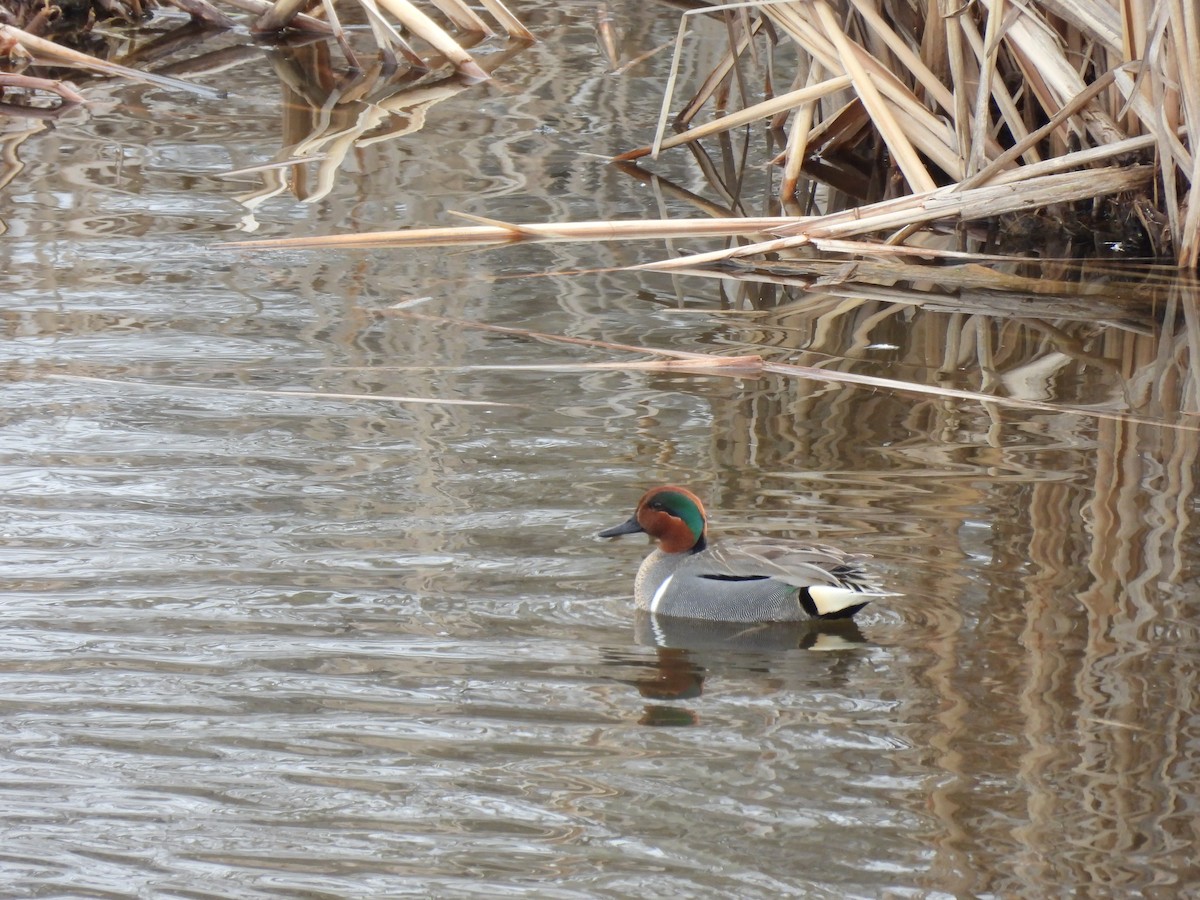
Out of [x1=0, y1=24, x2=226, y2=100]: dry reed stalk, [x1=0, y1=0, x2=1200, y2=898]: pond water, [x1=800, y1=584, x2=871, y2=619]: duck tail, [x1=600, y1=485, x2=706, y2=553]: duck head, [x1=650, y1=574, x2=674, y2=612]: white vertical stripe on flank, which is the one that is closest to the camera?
[x1=0, y1=0, x2=1200, y2=898]: pond water

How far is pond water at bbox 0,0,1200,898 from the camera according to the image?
11.4ft

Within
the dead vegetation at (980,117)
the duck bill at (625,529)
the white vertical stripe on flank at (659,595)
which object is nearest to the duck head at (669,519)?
the duck bill at (625,529)

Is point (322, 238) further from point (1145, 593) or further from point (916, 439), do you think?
point (1145, 593)

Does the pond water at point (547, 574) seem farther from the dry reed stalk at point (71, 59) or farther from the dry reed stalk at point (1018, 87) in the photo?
the dry reed stalk at point (71, 59)

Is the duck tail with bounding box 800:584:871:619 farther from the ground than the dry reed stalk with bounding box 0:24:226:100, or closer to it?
closer to it

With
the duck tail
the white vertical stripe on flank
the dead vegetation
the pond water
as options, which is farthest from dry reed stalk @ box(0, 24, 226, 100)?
the duck tail

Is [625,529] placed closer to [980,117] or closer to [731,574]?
[731,574]

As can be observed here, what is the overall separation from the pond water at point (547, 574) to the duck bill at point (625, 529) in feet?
0.49

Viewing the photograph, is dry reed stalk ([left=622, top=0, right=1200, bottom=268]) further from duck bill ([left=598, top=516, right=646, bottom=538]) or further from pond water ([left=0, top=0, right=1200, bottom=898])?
duck bill ([left=598, top=516, right=646, bottom=538])

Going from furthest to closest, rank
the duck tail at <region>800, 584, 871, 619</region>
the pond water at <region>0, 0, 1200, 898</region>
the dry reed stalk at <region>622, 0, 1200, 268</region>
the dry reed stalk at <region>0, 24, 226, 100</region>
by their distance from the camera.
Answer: the dry reed stalk at <region>0, 24, 226, 100</region>, the dry reed stalk at <region>622, 0, 1200, 268</region>, the duck tail at <region>800, 584, 871, 619</region>, the pond water at <region>0, 0, 1200, 898</region>

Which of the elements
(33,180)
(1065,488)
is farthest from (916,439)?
(33,180)

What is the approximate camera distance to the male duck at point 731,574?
14.7 ft

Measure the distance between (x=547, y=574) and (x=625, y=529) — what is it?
257mm

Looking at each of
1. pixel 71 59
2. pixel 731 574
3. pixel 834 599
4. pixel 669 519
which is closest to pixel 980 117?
pixel 669 519
